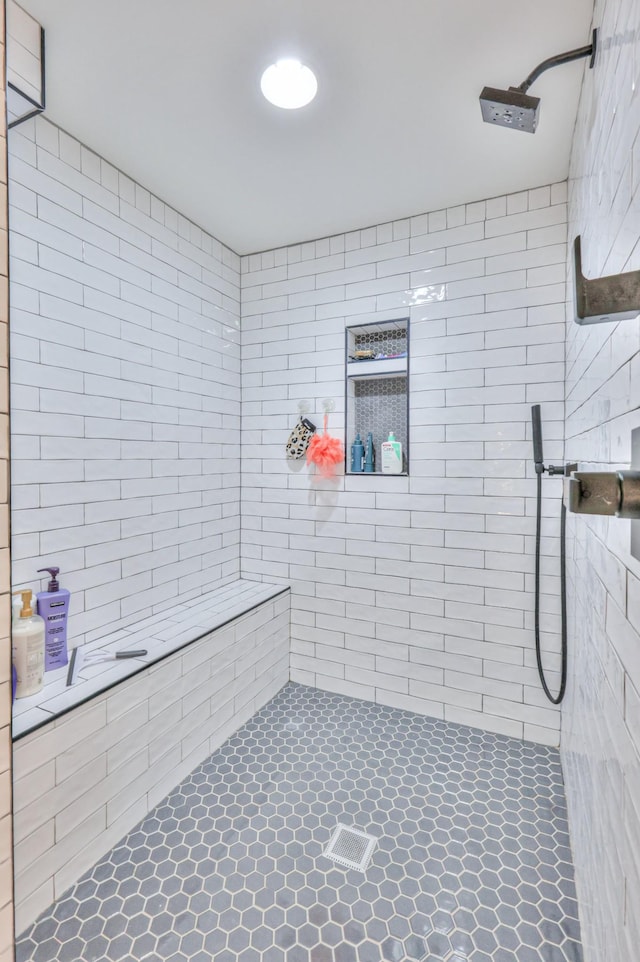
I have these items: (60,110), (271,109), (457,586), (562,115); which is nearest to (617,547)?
(457,586)

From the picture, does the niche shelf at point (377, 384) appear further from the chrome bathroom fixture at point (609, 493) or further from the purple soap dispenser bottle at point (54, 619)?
the chrome bathroom fixture at point (609, 493)

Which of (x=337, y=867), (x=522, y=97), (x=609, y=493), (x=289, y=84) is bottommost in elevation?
(x=337, y=867)

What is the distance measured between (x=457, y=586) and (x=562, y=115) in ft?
6.15

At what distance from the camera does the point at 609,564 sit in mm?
833

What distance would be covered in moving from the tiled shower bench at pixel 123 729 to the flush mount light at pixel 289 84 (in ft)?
6.45

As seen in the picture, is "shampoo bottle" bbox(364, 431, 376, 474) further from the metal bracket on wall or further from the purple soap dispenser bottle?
the metal bracket on wall

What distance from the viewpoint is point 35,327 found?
1506 millimetres

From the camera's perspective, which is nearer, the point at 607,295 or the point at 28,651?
the point at 607,295

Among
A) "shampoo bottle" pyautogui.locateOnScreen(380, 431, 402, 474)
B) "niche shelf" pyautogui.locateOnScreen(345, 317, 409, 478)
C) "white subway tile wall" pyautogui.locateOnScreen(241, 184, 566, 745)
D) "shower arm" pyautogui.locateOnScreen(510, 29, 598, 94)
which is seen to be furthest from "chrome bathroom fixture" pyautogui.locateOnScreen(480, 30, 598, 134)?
"shampoo bottle" pyautogui.locateOnScreen(380, 431, 402, 474)

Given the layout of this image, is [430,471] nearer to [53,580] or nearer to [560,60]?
[560,60]

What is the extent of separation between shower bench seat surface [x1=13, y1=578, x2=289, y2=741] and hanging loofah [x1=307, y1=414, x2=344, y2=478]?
2.42 ft

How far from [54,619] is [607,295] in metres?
1.75

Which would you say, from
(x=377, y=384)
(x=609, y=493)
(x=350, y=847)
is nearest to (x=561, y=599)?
(x=350, y=847)

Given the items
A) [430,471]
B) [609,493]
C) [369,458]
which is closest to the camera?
[609,493]
